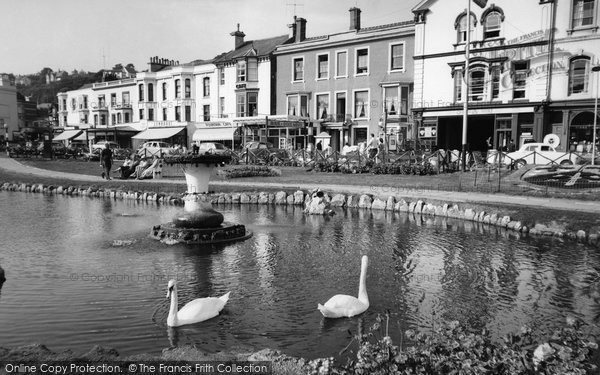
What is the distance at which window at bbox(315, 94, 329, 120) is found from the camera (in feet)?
162

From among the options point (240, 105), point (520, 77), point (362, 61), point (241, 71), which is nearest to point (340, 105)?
point (362, 61)

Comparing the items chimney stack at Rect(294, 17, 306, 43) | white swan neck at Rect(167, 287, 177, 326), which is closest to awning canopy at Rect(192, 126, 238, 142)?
chimney stack at Rect(294, 17, 306, 43)

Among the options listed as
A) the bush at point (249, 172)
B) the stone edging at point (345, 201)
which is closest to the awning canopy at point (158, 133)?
the bush at point (249, 172)

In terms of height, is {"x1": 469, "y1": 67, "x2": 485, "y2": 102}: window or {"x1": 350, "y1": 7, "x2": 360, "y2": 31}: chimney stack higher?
{"x1": 350, "y1": 7, "x2": 360, "y2": 31}: chimney stack

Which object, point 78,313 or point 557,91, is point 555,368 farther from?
point 557,91

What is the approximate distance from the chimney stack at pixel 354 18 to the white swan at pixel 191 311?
4446cm

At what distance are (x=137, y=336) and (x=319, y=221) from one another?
10.6 metres

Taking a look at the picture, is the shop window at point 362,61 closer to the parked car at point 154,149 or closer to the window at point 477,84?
the window at point 477,84

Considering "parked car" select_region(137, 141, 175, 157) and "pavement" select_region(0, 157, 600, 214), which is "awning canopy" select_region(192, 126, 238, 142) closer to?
"parked car" select_region(137, 141, 175, 157)

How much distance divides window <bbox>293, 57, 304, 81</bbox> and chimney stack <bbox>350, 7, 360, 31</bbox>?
19.3 ft

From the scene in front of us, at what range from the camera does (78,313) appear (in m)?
7.99

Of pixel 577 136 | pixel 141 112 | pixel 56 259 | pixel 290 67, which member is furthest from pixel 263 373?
pixel 141 112

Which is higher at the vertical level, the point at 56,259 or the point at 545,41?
the point at 545,41

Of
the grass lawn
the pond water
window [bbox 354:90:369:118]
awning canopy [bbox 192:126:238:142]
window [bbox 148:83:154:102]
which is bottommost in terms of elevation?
the pond water
